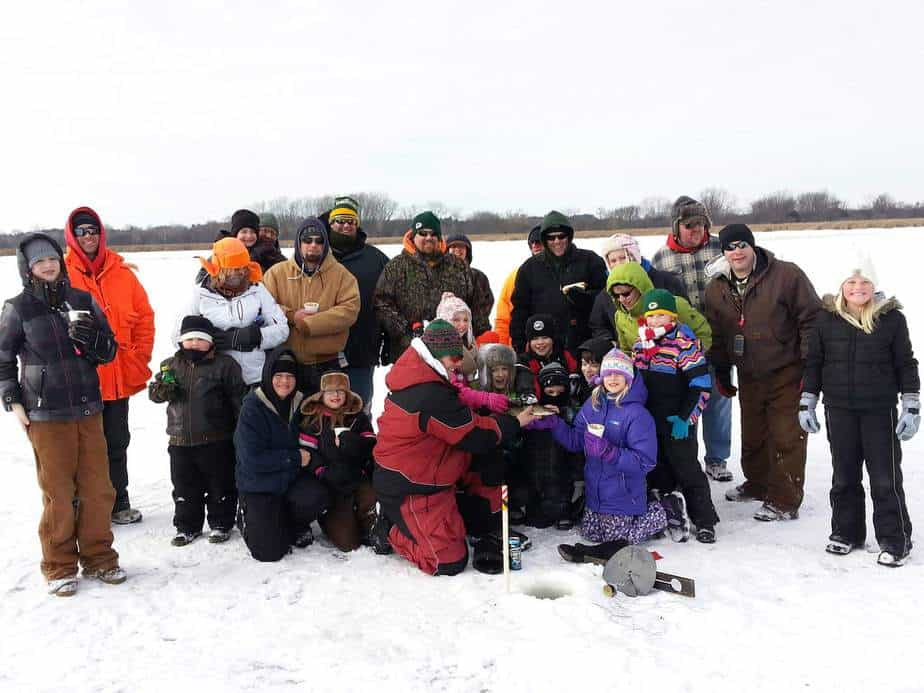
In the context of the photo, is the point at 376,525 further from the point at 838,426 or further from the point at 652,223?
the point at 652,223

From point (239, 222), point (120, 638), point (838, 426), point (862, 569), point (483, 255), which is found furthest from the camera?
point (483, 255)

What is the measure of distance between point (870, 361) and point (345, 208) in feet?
13.7

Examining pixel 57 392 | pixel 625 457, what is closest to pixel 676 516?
pixel 625 457

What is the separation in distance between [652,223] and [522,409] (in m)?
60.0

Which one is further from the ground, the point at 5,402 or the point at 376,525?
the point at 5,402

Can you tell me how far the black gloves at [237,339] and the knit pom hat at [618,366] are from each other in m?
2.39

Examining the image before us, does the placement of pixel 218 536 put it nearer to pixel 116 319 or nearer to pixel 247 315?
pixel 247 315

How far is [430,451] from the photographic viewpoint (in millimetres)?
4355

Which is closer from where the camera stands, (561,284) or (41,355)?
(41,355)

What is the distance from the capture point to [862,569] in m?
4.20

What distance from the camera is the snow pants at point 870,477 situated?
4.33m

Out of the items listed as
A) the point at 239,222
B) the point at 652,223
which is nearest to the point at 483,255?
the point at 239,222

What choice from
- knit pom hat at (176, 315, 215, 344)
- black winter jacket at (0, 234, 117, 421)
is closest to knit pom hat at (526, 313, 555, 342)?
knit pom hat at (176, 315, 215, 344)

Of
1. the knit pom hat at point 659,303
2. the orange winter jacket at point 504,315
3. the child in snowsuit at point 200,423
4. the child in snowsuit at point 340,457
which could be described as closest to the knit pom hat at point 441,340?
the child in snowsuit at point 340,457
